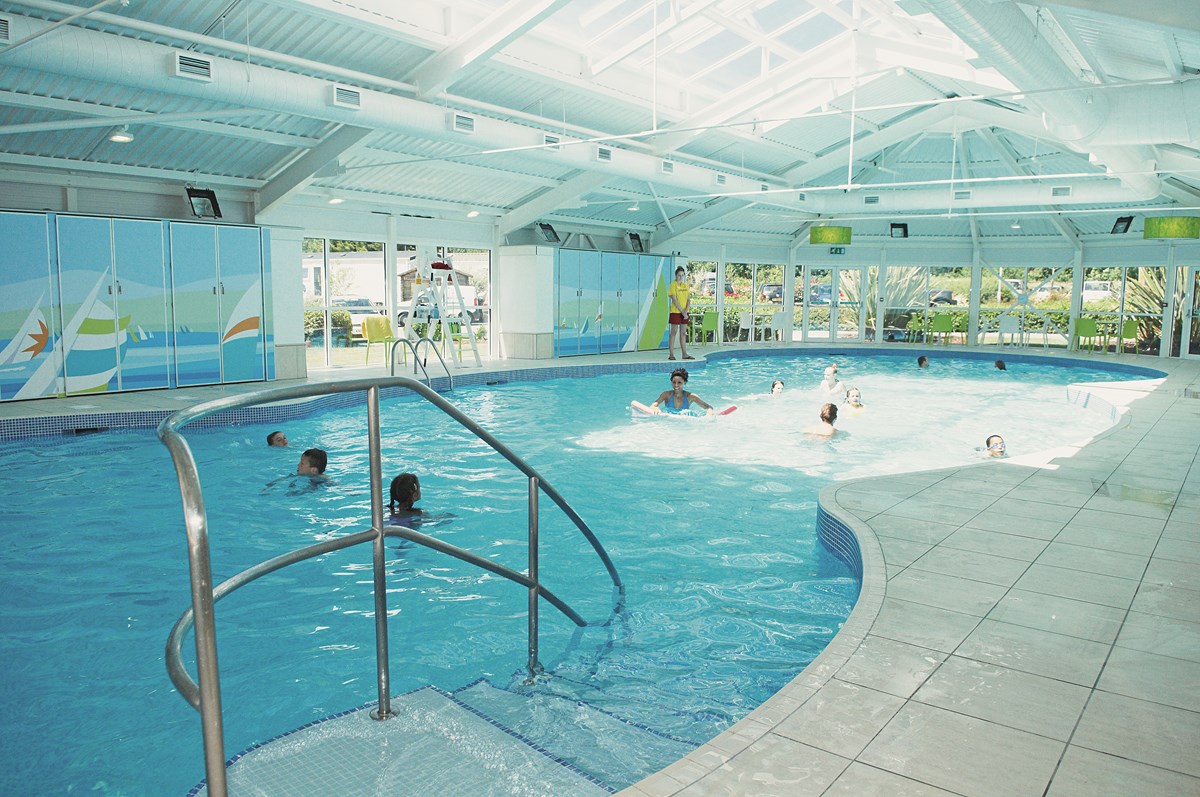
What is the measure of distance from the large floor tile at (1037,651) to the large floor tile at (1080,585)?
0.51 meters

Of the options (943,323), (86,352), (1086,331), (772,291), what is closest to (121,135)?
(86,352)

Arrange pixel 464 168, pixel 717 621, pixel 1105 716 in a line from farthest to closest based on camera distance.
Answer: pixel 464 168, pixel 717 621, pixel 1105 716

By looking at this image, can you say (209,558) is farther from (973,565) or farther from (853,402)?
(853,402)

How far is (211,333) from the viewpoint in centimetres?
1062

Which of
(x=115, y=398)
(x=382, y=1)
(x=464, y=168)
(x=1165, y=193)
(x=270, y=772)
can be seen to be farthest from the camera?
(x=1165, y=193)

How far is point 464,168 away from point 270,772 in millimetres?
11545

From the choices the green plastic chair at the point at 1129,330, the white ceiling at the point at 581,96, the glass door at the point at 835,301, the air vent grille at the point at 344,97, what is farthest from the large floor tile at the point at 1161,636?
the glass door at the point at 835,301

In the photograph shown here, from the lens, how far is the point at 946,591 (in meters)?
3.67

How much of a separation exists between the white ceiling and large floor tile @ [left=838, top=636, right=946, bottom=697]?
3373mm

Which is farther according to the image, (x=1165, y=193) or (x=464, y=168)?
(x=1165, y=193)

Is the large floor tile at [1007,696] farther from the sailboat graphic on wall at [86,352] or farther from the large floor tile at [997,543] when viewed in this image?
the sailboat graphic on wall at [86,352]

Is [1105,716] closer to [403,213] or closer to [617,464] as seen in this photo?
[617,464]

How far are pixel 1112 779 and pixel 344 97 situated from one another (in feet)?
25.7

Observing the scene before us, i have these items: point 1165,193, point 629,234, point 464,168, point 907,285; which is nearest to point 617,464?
point 464,168
